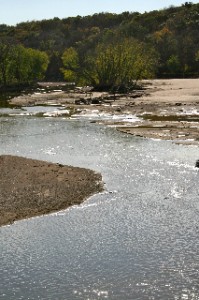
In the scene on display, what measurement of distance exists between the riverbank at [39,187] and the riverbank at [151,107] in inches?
589

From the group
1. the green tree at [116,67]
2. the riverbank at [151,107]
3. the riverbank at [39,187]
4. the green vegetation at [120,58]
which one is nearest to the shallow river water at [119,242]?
the riverbank at [39,187]

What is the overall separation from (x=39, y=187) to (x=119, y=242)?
1026 centimetres

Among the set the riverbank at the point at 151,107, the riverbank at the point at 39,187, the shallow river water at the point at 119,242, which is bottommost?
the shallow river water at the point at 119,242

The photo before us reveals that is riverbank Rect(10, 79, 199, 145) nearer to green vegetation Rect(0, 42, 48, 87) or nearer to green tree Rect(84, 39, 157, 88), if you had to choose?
green tree Rect(84, 39, 157, 88)

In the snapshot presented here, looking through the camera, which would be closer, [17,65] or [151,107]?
[151,107]

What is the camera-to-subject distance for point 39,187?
102ft

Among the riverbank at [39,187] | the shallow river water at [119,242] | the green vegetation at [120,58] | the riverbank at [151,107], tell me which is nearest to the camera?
the shallow river water at [119,242]

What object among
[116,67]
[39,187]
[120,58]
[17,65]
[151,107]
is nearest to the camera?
[39,187]

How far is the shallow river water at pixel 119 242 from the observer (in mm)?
18000

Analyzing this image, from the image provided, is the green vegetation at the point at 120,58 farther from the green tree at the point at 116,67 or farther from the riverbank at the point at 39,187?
the riverbank at the point at 39,187

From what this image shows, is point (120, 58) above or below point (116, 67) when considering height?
above

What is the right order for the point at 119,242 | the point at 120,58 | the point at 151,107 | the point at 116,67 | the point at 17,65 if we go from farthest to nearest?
the point at 17,65, the point at 120,58, the point at 116,67, the point at 151,107, the point at 119,242

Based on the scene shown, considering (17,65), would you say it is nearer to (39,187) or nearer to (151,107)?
(151,107)

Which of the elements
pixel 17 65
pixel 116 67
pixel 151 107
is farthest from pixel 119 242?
pixel 17 65
